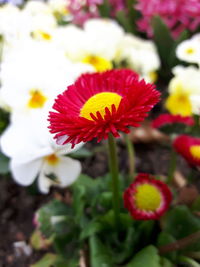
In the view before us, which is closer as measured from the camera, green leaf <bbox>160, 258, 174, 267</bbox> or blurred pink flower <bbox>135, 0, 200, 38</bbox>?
green leaf <bbox>160, 258, 174, 267</bbox>

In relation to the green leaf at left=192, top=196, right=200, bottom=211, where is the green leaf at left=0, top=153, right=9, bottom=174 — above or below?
above

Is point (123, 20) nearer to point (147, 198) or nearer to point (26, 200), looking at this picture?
point (26, 200)

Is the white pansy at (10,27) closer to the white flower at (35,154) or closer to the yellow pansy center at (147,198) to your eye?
the white flower at (35,154)

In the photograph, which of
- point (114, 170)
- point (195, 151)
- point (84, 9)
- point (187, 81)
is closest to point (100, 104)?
point (114, 170)

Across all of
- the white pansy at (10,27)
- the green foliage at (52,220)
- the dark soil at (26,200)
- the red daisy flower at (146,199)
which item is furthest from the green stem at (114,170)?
the white pansy at (10,27)

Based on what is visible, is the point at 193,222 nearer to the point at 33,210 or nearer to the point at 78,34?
the point at 33,210

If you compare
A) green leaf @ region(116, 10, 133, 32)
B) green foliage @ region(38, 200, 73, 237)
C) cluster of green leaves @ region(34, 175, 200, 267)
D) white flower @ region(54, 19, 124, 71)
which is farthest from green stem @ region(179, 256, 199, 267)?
green leaf @ region(116, 10, 133, 32)

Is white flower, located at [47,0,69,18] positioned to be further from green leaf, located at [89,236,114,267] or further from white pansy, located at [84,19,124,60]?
green leaf, located at [89,236,114,267]
